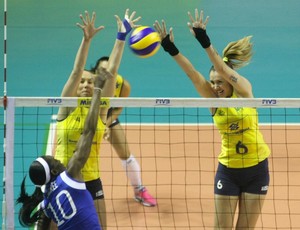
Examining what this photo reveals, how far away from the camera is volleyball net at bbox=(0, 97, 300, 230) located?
5492 mm

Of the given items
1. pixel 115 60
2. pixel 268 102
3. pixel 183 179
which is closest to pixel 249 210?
pixel 268 102

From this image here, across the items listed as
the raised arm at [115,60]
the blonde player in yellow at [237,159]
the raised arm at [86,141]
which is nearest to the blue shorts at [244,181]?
the blonde player in yellow at [237,159]

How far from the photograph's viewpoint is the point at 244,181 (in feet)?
18.9

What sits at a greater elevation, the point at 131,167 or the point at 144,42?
the point at 144,42

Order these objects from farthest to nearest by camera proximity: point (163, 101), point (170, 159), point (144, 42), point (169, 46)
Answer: point (170, 159)
point (144, 42)
point (169, 46)
point (163, 101)

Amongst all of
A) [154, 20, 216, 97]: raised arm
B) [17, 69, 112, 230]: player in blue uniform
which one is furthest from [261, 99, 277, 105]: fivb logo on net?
[17, 69, 112, 230]: player in blue uniform

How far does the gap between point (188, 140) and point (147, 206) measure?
6.77ft

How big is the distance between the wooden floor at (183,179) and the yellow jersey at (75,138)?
1.70 meters

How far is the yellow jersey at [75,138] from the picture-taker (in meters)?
5.59

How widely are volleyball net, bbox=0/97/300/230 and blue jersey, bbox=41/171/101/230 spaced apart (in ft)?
4.07

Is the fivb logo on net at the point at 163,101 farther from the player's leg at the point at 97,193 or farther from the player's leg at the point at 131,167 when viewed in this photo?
the player's leg at the point at 131,167

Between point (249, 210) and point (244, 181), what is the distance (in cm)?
27

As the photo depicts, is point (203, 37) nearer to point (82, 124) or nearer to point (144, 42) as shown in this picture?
point (144, 42)

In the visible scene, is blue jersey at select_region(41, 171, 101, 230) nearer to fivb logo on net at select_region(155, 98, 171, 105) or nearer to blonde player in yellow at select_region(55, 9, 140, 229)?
blonde player in yellow at select_region(55, 9, 140, 229)
